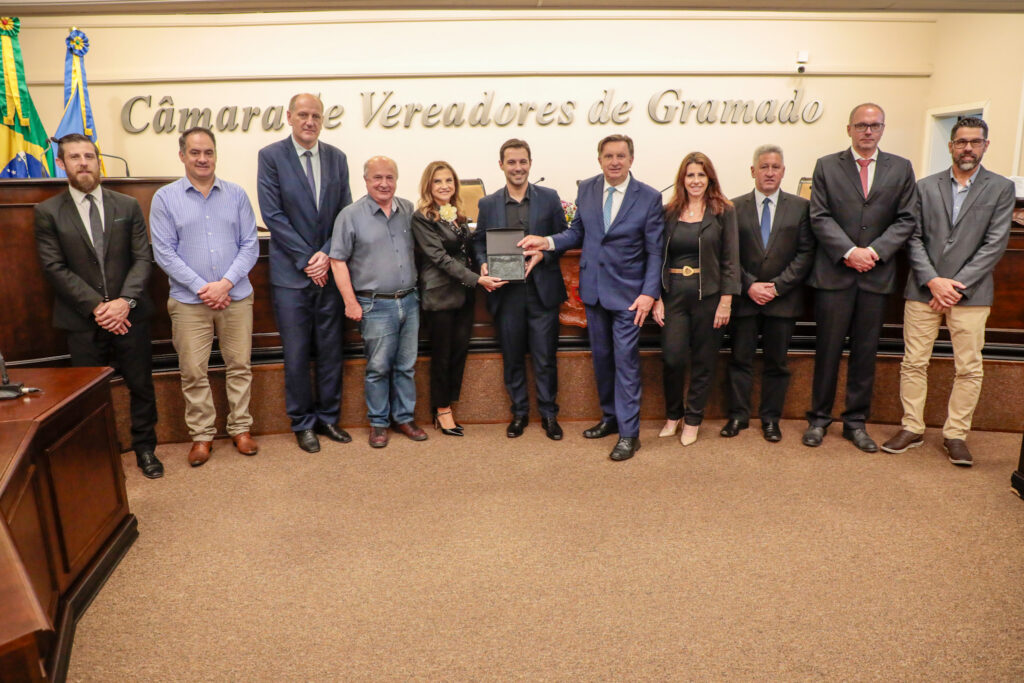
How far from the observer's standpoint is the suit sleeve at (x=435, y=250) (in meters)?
3.56

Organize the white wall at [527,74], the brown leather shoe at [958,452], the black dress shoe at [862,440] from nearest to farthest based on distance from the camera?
the brown leather shoe at [958,452] → the black dress shoe at [862,440] → the white wall at [527,74]

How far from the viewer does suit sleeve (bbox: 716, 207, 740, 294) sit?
346cm

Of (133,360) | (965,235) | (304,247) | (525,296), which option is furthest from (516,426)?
(965,235)

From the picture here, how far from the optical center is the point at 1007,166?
6.31m

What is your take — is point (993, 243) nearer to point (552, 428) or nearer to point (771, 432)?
point (771, 432)

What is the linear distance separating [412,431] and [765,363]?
6.76 feet

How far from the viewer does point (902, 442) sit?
3.51 metres

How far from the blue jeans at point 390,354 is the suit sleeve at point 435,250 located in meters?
0.27

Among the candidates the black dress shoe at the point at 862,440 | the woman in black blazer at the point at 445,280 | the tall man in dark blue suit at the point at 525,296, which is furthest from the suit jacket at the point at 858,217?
the woman in black blazer at the point at 445,280

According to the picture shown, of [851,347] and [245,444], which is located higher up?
[851,347]

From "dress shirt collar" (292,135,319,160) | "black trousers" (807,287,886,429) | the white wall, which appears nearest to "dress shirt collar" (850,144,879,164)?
"black trousers" (807,287,886,429)

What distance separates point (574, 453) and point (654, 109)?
5.09 m

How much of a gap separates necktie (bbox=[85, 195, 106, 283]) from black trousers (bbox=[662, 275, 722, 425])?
2810 millimetres

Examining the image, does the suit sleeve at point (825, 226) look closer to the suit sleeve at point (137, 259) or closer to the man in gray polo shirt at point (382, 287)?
the man in gray polo shirt at point (382, 287)
